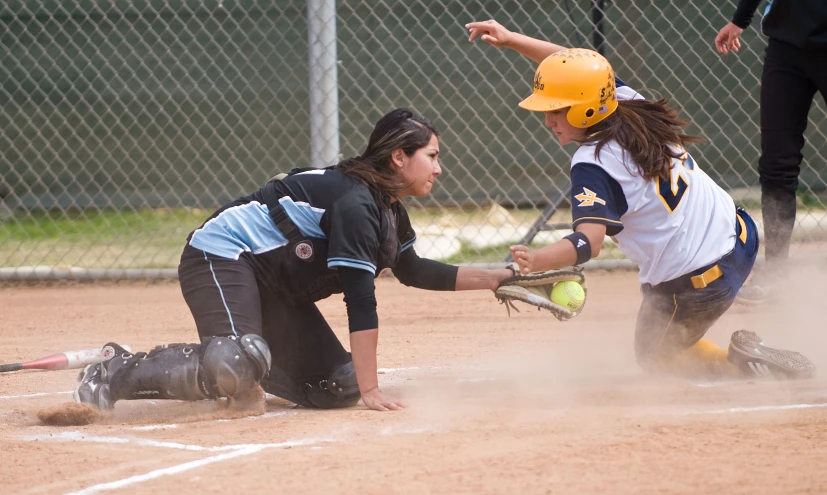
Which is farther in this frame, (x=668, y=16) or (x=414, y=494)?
(x=668, y=16)

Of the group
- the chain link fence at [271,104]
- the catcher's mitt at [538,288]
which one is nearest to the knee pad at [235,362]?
the catcher's mitt at [538,288]

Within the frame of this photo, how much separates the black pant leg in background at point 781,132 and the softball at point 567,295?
1773 mm

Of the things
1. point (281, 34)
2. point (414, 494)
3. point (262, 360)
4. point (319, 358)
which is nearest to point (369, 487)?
point (414, 494)

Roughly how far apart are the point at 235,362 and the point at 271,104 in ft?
18.4

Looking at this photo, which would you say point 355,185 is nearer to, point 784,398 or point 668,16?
point 784,398

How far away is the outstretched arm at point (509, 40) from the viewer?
4.23m

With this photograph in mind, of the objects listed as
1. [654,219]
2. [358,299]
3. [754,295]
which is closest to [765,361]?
[654,219]

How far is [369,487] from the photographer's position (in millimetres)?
2543

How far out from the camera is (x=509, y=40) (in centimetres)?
429

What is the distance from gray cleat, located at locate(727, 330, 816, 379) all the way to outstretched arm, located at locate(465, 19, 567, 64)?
1388 mm

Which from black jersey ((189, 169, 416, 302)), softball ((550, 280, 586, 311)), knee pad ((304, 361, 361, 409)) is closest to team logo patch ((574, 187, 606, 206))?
softball ((550, 280, 586, 311))

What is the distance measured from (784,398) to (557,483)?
134 centimetres

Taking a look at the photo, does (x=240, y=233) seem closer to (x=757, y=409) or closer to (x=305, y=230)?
(x=305, y=230)

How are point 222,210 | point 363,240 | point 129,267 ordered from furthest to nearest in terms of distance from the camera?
1. point 129,267
2. point 222,210
3. point 363,240
